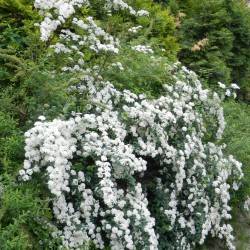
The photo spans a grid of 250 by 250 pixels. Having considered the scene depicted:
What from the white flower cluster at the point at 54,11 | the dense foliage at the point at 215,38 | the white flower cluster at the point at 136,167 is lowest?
Answer: the dense foliage at the point at 215,38

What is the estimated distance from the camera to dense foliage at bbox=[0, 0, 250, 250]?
367 centimetres

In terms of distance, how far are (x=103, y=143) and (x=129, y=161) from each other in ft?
0.80

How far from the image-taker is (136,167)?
12.9ft

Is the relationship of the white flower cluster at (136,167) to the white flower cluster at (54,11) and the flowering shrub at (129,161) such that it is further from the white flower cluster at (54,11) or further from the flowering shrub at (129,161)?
the white flower cluster at (54,11)

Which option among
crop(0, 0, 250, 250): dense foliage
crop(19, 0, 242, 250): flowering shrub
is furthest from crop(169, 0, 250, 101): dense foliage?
crop(19, 0, 242, 250): flowering shrub

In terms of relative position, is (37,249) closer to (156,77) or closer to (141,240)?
(141,240)

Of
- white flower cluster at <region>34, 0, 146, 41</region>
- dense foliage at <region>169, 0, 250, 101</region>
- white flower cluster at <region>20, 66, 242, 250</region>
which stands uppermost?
white flower cluster at <region>34, 0, 146, 41</region>

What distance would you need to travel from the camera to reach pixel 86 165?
4.07 metres

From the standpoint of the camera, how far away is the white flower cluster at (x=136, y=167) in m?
3.74

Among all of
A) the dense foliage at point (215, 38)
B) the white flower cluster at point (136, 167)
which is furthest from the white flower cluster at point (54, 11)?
the dense foliage at point (215, 38)

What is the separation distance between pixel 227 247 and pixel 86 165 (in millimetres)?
1732

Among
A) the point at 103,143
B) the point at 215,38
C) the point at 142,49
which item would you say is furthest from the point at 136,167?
the point at 215,38

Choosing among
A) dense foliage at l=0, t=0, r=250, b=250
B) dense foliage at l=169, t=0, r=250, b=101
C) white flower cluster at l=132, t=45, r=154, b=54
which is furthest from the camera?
dense foliage at l=169, t=0, r=250, b=101

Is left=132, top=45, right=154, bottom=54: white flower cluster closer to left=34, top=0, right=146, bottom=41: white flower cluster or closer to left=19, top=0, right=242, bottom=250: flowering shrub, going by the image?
left=19, top=0, right=242, bottom=250: flowering shrub
